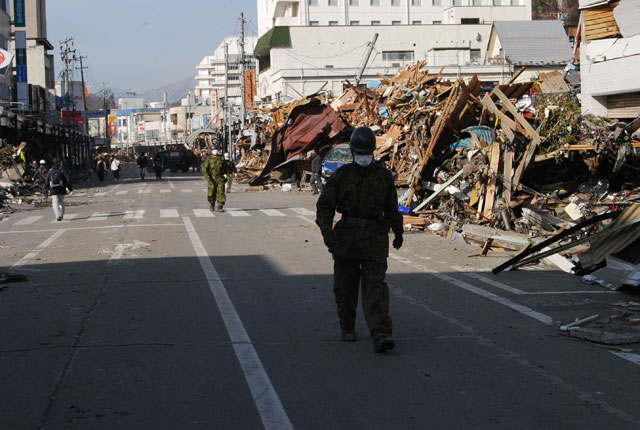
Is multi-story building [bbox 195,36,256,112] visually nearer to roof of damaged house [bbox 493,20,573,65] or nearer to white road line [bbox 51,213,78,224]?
roof of damaged house [bbox 493,20,573,65]

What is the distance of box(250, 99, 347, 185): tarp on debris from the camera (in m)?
34.0

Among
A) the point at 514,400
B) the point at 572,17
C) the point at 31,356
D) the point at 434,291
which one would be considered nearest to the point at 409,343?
the point at 514,400

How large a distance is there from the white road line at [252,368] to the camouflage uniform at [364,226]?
104cm

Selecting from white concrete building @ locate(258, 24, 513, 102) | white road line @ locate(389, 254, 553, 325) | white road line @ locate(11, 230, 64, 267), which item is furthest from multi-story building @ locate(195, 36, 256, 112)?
white road line @ locate(389, 254, 553, 325)

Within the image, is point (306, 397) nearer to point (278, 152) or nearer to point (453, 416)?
point (453, 416)

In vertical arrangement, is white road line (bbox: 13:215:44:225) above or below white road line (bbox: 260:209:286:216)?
below

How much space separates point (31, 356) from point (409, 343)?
326 cm

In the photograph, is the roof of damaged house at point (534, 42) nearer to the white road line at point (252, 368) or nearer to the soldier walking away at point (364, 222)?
the white road line at point (252, 368)

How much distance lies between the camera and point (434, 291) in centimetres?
898

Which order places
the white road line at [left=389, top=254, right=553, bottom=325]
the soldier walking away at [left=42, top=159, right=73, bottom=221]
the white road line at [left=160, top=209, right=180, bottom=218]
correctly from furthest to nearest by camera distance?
the white road line at [left=160, top=209, right=180, bottom=218], the soldier walking away at [left=42, top=159, right=73, bottom=221], the white road line at [left=389, top=254, right=553, bottom=325]

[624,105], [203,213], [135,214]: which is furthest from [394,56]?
[135,214]

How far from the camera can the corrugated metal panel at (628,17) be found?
21328 mm

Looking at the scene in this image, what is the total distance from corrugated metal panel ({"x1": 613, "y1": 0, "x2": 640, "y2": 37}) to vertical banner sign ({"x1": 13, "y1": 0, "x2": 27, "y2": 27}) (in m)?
52.1

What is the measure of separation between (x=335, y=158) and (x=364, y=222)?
26.2m
